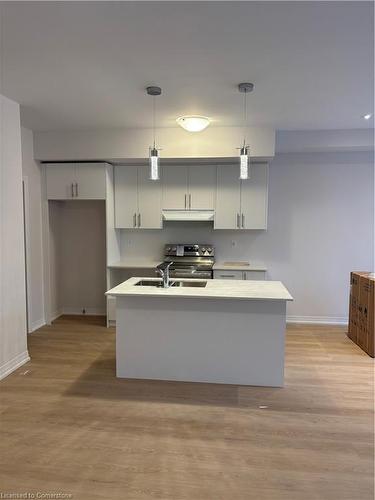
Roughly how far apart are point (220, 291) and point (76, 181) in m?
2.83

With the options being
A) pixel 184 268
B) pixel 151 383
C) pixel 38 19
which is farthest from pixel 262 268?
pixel 38 19

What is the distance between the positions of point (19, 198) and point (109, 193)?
4.84 feet

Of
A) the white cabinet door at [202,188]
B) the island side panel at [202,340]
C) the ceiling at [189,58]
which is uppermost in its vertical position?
the ceiling at [189,58]

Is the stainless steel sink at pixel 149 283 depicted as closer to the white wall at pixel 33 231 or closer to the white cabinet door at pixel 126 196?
the white cabinet door at pixel 126 196

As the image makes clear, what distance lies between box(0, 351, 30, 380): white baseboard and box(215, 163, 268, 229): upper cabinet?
286cm

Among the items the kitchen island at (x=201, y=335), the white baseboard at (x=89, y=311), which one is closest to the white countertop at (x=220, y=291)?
the kitchen island at (x=201, y=335)

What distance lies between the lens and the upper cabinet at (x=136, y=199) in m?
4.99

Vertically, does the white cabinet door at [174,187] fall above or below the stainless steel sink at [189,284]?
above

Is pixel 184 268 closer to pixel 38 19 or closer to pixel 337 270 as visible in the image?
pixel 337 270

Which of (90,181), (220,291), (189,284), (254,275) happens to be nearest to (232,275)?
(254,275)

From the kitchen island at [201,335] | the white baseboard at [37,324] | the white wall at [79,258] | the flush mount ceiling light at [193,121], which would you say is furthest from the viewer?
the white wall at [79,258]

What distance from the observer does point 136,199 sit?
5031 mm

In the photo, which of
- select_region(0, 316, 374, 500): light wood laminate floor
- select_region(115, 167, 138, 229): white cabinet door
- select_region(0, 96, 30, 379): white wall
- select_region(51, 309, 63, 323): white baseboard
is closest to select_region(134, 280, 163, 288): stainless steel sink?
select_region(0, 316, 374, 500): light wood laminate floor

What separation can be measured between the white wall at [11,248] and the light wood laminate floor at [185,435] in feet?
0.87
